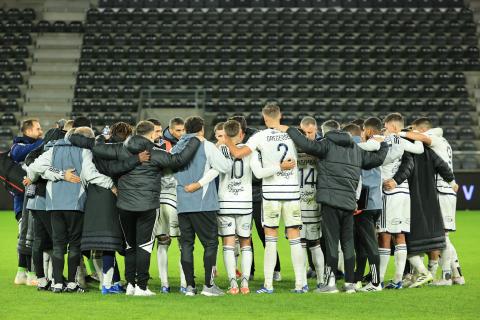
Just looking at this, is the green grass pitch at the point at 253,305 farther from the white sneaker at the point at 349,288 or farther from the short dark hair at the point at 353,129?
the short dark hair at the point at 353,129

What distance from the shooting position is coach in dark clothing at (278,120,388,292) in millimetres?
9172

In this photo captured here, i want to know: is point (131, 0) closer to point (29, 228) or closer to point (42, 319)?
point (29, 228)

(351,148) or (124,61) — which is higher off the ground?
(124,61)

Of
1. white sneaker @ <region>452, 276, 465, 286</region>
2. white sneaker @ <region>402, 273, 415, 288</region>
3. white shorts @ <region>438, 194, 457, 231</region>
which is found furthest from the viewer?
white shorts @ <region>438, 194, 457, 231</region>

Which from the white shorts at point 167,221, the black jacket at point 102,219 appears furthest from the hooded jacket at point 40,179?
the white shorts at point 167,221

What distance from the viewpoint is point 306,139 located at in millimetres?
9094

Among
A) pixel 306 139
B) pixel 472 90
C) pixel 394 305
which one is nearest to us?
pixel 394 305

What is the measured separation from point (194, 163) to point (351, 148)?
1793 millimetres

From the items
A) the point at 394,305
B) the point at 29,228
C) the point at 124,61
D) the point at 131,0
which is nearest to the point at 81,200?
the point at 29,228

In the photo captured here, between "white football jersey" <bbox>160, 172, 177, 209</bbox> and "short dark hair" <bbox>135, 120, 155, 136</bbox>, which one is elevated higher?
"short dark hair" <bbox>135, 120, 155, 136</bbox>

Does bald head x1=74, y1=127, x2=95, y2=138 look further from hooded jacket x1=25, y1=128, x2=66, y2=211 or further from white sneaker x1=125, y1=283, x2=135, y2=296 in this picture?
white sneaker x1=125, y1=283, x2=135, y2=296

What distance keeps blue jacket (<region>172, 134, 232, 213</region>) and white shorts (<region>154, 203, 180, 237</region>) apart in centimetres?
46

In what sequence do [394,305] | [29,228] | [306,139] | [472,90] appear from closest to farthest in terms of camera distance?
[394,305] < [306,139] < [29,228] < [472,90]

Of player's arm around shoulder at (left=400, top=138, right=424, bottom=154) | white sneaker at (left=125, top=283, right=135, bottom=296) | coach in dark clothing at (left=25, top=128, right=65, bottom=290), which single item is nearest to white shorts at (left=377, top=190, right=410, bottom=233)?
player's arm around shoulder at (left=400, top=138, right=424, bottom=154)
